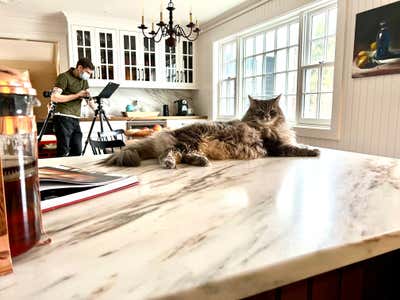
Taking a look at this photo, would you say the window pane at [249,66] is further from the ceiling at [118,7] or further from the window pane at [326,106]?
the window pane at [326,106]

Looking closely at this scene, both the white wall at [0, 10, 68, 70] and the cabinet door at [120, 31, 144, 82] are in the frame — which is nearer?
the white wall at [0, 10, 68, 70]

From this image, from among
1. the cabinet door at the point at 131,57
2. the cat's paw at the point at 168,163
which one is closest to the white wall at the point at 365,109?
the cat's paw at the point at 168,163

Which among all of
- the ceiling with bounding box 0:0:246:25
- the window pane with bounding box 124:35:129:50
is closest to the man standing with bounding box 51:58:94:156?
the ceiling with bounding box 0:0:246:25

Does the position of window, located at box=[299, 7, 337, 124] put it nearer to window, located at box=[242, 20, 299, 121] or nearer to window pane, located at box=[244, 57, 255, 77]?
window, located at box=[242, 20, 299, 121]

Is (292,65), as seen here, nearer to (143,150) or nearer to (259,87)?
(259,87)

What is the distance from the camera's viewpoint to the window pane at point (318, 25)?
3.07 meters

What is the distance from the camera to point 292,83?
354cm

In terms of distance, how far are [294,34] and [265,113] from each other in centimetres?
235

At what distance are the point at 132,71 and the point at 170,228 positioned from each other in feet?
15.6

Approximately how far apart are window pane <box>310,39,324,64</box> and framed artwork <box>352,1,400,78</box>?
57 cm

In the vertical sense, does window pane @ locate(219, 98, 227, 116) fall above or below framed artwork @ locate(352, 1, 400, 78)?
below

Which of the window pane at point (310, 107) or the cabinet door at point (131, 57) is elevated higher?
the cabinet door at point (131, 57)

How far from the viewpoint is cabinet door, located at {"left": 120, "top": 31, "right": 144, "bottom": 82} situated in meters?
4.75

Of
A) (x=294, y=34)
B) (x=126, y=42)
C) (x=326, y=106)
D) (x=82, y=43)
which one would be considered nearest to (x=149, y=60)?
(x=126, y=42)
